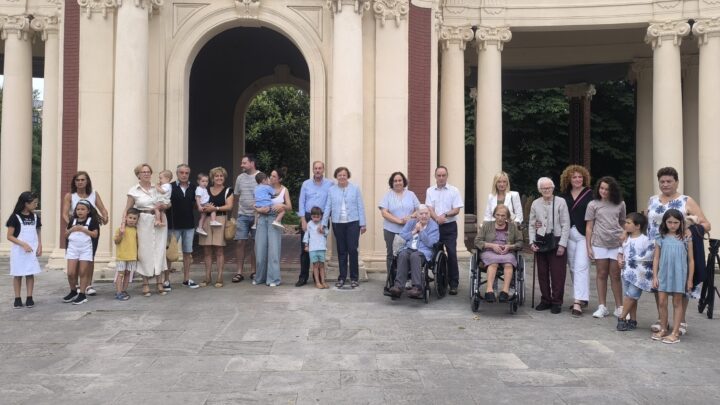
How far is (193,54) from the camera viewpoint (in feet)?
32.5

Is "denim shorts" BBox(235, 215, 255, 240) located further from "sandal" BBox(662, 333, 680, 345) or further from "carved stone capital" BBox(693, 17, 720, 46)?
"carved stone capital" BBox(693, 17, 720, 46)

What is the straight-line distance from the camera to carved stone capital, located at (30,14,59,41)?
11.9m

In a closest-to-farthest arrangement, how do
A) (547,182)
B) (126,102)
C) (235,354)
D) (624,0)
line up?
(235,354), (547,182), (126,102), (624,0)

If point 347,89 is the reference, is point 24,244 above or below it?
below

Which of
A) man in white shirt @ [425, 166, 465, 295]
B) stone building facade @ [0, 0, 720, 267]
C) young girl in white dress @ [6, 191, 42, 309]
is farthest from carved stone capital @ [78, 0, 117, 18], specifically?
man in white shirt @ [425, 166, 465, 295]

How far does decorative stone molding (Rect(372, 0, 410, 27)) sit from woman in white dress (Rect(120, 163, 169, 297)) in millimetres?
4785

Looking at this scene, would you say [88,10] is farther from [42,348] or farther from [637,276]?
[637,276]

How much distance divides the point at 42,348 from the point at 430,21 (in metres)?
8.15

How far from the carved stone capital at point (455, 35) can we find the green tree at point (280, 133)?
21.4 metres

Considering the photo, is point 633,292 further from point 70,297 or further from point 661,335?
point 70,297

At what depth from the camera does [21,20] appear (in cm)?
1196

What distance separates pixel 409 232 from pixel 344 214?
1192mm

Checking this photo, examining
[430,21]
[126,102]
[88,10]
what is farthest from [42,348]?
[430,21]

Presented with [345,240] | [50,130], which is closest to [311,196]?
[345,240]
